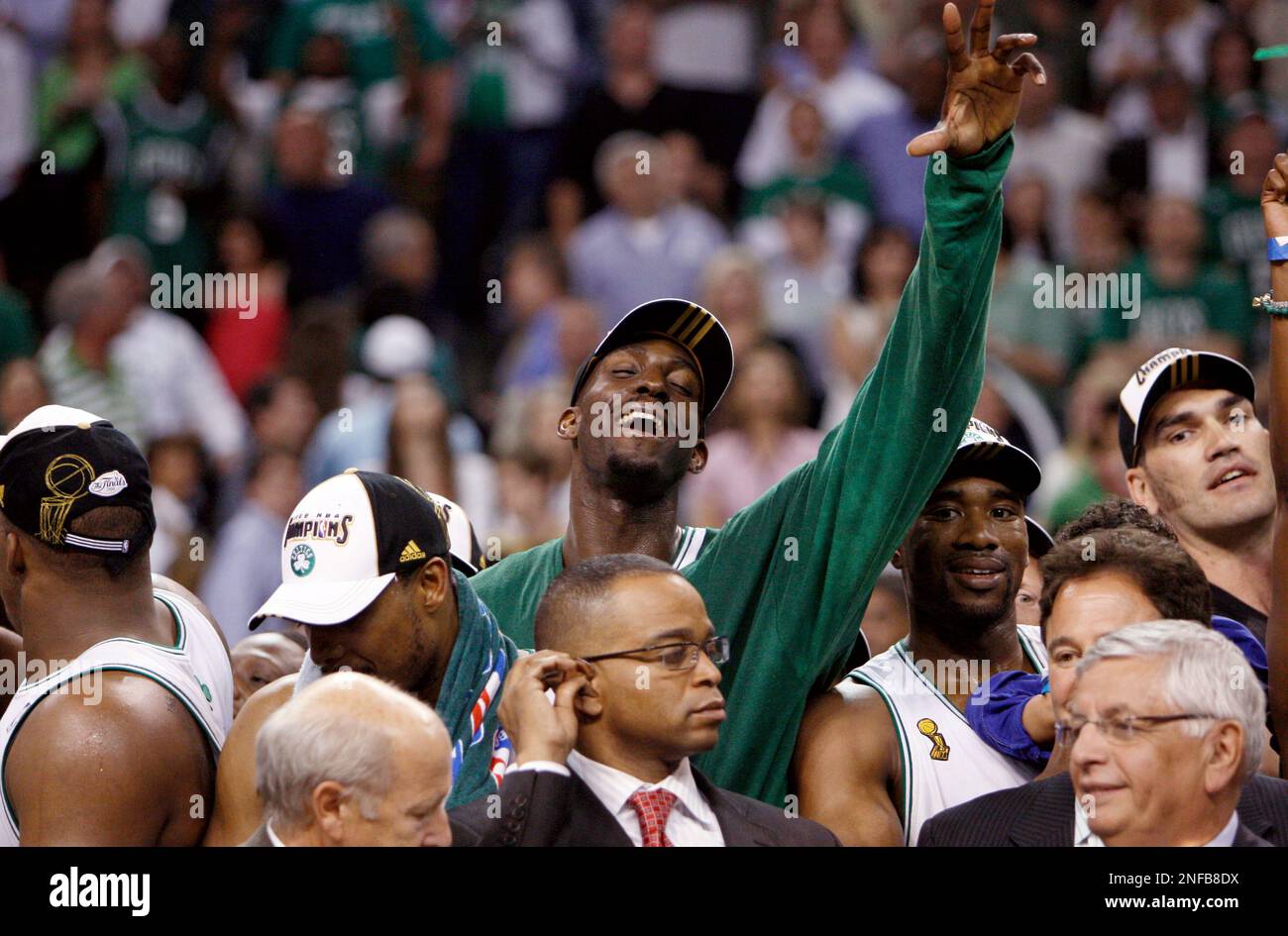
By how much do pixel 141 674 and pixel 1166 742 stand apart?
1.81m

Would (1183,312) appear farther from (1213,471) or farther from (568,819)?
(568,819)

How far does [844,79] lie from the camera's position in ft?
30.8

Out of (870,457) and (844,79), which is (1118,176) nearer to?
(844,79)

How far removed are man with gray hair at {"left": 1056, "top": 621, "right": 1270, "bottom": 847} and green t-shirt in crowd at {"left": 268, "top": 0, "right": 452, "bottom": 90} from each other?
709cm

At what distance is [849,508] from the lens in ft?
12.0

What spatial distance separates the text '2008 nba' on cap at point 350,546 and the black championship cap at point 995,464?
3.78ft

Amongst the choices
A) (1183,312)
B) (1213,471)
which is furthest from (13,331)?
(1213,471)

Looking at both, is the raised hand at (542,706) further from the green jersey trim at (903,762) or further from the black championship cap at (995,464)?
the black championship cap at (995,464)

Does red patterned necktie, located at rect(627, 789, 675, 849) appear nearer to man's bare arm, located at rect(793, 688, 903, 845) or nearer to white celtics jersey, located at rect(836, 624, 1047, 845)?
man's bare arm, located at rect(793, 688, 903, 845)

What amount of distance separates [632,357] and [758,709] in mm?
869

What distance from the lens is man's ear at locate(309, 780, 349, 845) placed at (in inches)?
112

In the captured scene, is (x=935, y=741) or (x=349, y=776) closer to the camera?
(x=349, y=776)

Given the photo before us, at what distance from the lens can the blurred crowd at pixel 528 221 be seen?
786 centimetres

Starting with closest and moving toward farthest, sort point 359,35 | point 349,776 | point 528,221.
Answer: point 349,776 → point 528,221 → point 359,35
